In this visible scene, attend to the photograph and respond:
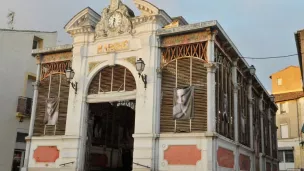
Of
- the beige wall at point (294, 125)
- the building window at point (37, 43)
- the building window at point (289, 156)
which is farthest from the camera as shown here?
the building window at point (289, 156)

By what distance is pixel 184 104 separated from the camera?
15656 mm

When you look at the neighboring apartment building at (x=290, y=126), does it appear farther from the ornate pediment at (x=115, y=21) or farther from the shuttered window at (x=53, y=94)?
the shuttered window at (x=53, y=94)

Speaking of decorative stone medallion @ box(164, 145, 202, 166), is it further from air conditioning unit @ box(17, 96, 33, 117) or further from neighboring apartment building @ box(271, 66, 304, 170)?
neighboring apartment building @ box(271, 66, 304, 170)

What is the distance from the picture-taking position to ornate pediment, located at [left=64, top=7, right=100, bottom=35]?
1856cm

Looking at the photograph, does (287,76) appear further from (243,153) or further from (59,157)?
(59,157)

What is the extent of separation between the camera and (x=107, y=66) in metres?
17.8

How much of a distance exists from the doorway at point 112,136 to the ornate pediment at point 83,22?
407 centimetres

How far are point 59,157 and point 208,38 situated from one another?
28.9ft

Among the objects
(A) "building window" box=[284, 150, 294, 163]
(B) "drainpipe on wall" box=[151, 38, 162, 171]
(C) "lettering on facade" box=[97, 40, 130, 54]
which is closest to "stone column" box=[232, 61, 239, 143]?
(B) "drainpipe on wall" box=[151, 38, 162, 171]

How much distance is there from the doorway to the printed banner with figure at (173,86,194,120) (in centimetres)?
513

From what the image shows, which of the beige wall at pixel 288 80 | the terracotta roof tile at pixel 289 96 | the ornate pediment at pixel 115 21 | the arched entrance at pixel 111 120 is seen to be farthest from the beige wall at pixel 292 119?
the ornate pediment at pixel 115 21

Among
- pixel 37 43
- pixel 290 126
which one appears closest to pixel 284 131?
pixel 290 126

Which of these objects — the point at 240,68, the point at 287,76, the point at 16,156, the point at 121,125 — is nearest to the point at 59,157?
the point at 121,125

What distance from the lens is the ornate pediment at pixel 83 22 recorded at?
1856 centimetres
